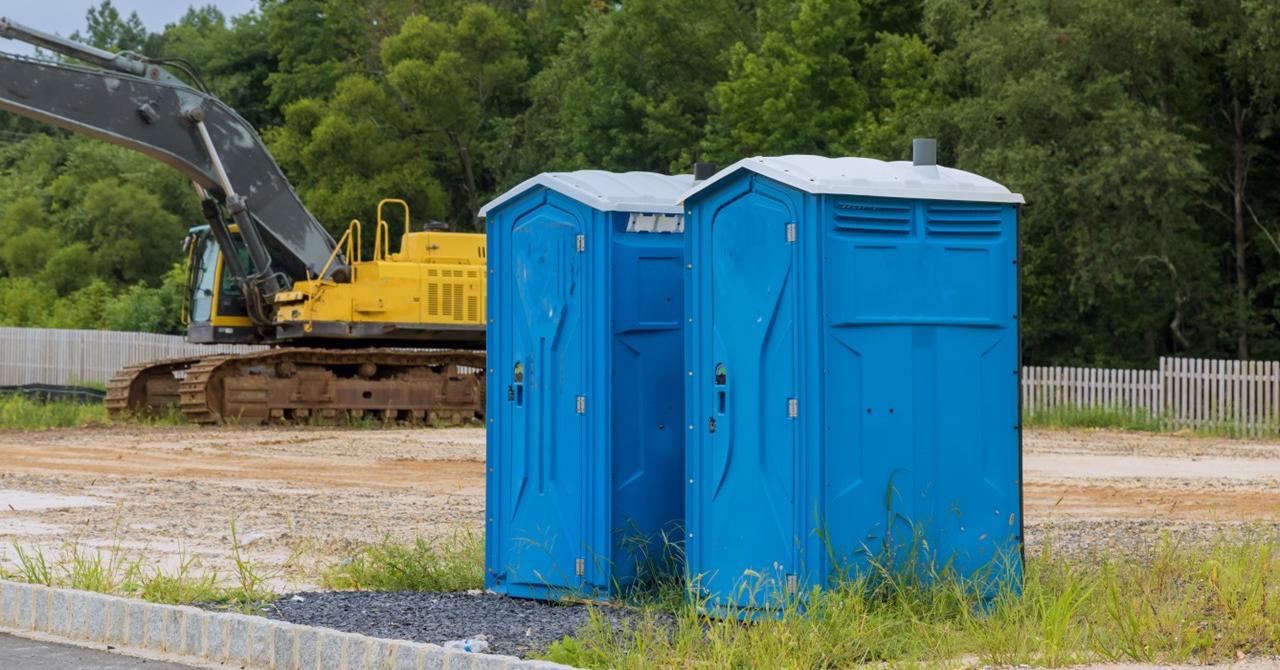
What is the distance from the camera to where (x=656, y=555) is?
897 cm

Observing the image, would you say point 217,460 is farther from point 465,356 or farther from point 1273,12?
point 1273,12

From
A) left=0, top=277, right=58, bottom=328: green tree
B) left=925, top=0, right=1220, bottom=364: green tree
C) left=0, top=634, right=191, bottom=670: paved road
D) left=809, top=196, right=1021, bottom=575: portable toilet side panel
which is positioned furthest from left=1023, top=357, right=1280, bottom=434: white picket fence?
left=0, top=277, right=58, bottom=328: green tree

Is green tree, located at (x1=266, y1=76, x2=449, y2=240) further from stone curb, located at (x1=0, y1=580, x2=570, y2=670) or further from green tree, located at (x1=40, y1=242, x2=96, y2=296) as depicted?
stone curb, located at (x1=0, y1=580, x2=570, y2=670)

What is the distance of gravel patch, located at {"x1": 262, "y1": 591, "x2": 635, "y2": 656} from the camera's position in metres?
7.90

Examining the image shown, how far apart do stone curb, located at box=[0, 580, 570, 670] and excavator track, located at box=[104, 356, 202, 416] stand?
20880 mm

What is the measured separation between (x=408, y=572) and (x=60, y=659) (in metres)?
2.21

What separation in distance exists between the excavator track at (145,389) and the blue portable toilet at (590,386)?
2101cm

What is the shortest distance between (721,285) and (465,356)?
Answer: 2190cm

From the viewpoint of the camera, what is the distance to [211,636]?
7.93 m

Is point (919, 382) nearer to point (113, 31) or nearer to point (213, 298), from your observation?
point (213, 298)

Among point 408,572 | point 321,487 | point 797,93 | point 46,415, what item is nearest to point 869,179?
point 408,572

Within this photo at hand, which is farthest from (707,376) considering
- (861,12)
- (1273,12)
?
(861,12)

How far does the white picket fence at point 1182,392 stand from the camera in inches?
1123

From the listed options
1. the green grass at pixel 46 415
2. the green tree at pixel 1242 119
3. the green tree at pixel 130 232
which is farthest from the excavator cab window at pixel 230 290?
the green tree at pixel 130 232
